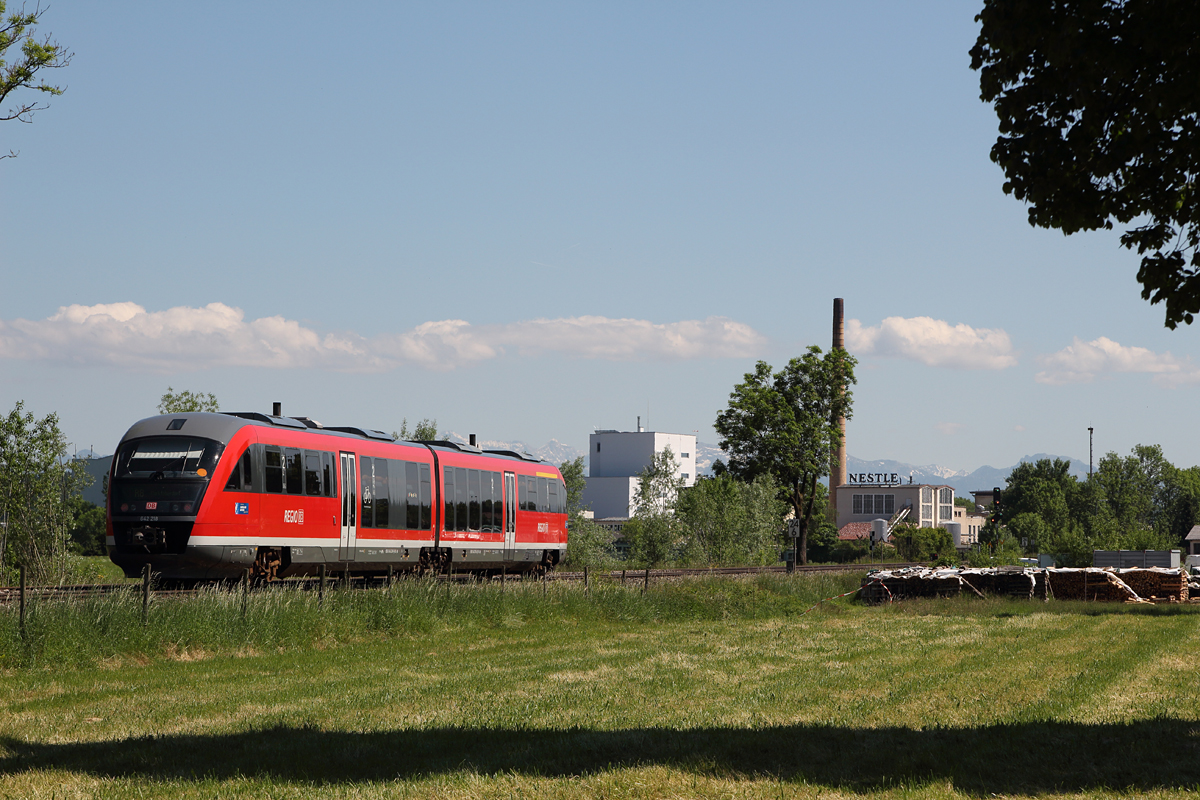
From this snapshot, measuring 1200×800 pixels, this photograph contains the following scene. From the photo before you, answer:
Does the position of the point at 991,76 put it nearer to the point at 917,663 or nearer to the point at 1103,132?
the point at 1103,132

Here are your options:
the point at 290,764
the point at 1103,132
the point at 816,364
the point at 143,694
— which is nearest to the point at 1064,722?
the point at 1103,132

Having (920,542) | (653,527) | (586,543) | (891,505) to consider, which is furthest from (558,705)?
(891,505)

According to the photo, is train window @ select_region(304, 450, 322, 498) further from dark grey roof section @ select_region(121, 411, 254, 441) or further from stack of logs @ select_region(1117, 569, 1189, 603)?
stack of logs @ select_region(1117, 569, 1189, 603)

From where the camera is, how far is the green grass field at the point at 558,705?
349 inches

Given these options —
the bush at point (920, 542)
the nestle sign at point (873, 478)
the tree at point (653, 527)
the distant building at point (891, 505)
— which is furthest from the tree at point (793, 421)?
the nestle sign at point (873, 478)

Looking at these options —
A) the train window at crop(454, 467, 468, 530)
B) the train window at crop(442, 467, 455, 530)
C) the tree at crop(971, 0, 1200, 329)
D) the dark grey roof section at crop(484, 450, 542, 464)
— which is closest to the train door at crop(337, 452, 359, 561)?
the train window at crop(442, 467, 455, 530)

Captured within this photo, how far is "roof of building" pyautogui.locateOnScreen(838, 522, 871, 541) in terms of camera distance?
136875 millimetres

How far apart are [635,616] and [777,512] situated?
4520 centimetres

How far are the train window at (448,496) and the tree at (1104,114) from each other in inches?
945

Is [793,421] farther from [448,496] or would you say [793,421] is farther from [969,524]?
[969,524]

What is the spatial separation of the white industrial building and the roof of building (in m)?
42.9

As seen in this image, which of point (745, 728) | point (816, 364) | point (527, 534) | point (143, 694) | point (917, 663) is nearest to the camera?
point (745, 728)

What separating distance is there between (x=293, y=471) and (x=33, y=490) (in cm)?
2352

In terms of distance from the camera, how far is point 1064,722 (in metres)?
11.3
